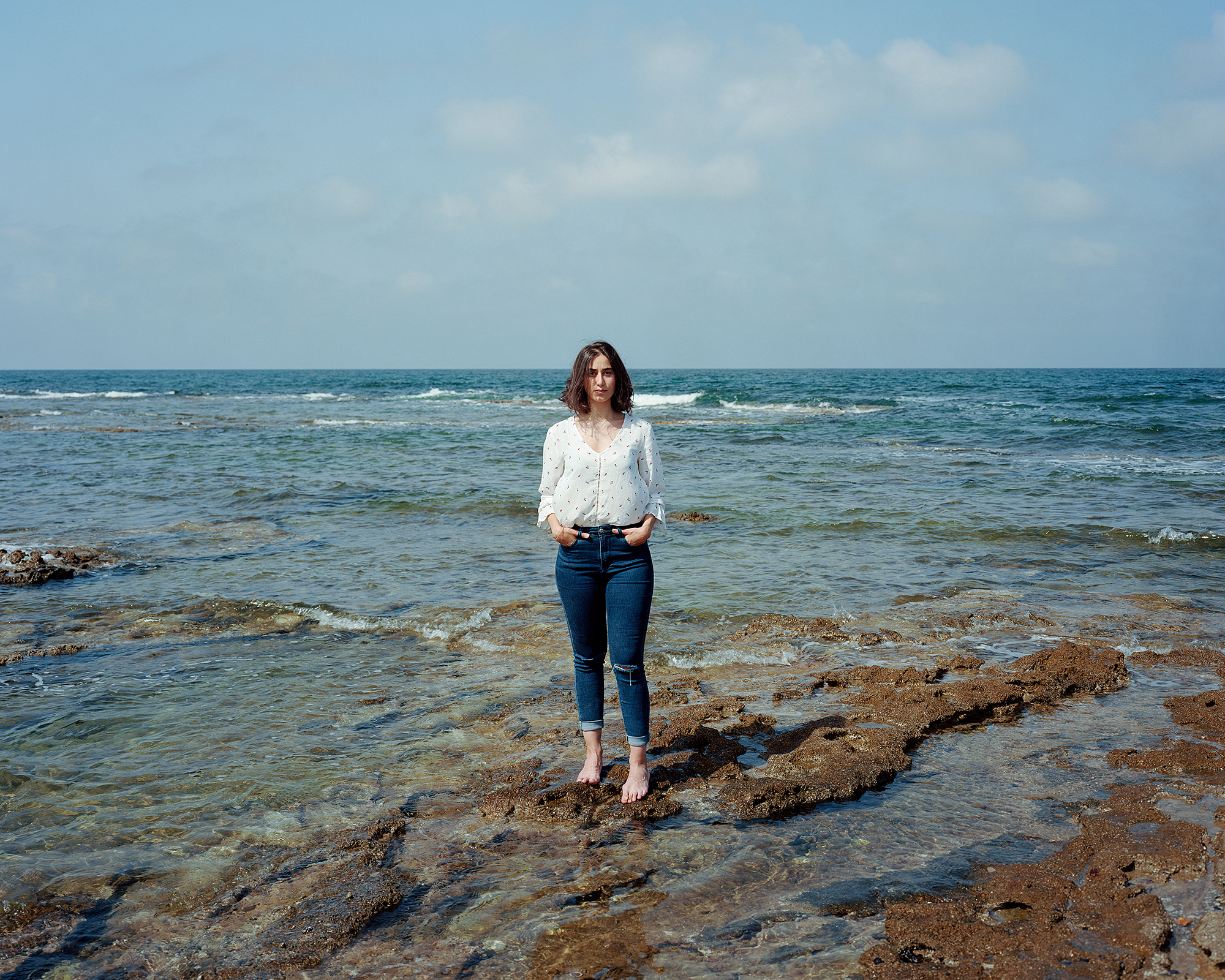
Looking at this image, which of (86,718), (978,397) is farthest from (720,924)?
(978,397)

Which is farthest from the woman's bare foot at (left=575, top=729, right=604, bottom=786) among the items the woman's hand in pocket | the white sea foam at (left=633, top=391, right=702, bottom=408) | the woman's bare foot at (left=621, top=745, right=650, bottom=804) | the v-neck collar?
the white sea foam at (left=633, top=391, right=702, bottom=408)

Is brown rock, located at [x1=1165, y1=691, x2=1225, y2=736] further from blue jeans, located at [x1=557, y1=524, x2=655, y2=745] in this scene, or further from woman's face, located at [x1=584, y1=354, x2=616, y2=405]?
woman's face, located at [x1=584, y1=354, x2=616, y2=405]

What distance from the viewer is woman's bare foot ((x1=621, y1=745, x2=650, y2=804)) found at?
381 cm

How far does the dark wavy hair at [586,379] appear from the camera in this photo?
374 centimetres

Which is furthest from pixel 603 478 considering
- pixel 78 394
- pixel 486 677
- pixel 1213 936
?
pixel 78 394

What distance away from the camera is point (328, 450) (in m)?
21.2

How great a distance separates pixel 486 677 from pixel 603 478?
2.57 metres

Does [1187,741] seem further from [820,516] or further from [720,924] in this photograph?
[820,516]

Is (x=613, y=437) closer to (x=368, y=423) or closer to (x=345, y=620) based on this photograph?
(x=345, y=620)

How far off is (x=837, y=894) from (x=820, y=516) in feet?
29.6

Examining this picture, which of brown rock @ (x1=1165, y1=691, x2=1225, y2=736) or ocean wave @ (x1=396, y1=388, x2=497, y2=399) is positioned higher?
ocean wave @ (x1=396, y1=388, x2=497, y2=399)

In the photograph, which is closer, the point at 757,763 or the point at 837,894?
the point at 837,894

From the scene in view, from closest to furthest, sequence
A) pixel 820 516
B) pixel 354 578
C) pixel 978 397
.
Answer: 1. pixel 354 578
2. pixel 820 516
3. pixel 978 397

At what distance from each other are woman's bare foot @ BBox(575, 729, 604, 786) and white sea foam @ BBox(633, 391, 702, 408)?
40139 millimetres
